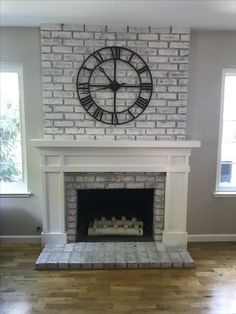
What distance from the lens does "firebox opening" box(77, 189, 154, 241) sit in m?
3.55

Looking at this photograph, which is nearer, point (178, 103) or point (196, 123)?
point (178, 103)

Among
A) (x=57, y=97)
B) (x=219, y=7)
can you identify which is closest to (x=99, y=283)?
(x=57, y=97)

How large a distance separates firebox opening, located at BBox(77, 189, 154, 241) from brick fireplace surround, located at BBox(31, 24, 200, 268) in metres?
Answer: 0.23

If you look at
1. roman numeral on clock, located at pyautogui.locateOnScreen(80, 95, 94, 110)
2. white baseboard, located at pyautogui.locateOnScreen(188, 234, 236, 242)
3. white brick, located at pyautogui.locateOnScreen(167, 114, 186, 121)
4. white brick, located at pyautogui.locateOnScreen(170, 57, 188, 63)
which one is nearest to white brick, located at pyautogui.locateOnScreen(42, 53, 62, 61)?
roman numeral on clock, located at pyautogui.locateOnScreen(80, 95, 94, 110)

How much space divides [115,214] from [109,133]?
1.16 m

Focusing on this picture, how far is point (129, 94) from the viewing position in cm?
316

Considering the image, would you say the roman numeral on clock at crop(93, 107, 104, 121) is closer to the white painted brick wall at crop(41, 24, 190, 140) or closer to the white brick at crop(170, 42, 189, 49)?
the white painted brick wall at crop(41, 24, 190, 140)

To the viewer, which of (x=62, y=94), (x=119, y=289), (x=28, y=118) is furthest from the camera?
(x=28, y=118)

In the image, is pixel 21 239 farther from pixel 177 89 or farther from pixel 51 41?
pixel 177 89

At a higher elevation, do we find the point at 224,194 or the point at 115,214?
the point at 224,194

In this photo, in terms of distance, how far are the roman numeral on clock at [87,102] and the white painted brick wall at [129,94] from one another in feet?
0.20

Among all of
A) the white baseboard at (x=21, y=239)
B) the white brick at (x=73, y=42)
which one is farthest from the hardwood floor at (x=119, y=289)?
the white brick at (x=73, y=42)

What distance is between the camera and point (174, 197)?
10.9 ft

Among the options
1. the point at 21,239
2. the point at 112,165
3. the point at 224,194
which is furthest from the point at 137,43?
the point at 21,239
